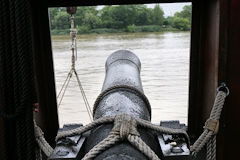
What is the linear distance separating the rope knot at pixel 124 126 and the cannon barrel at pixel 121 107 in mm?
35

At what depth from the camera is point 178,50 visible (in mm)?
11508

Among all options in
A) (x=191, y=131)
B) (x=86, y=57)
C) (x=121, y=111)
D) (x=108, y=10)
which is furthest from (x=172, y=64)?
(x=108, y=10)

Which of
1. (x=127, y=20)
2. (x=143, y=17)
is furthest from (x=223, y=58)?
(x=143, y=17)

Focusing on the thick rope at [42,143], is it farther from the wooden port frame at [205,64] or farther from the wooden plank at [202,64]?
the wooden plank at [202,64]

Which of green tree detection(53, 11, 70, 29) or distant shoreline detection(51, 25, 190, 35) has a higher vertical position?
green tree detection(53, 11, 70, 29)

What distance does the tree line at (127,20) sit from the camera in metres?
16.5

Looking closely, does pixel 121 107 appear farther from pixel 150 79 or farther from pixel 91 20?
pixel 91 20

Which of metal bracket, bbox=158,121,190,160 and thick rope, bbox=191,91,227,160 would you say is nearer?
metal bracket, bbox=158,121,190,160

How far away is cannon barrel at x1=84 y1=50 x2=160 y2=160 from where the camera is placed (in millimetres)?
1266

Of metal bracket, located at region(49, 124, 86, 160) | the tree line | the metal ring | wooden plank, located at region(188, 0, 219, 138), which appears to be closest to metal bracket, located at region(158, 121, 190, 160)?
metal bracket, located at region(49, 124, 86, 160)

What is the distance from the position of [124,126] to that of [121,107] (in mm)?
300

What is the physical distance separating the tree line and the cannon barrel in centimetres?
1347

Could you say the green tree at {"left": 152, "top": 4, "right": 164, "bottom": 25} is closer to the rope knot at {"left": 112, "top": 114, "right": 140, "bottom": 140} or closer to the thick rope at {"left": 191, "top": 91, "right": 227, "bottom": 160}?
the thick rope at {"left": 191, "top": 91, "right": 227, "bottom": 160}

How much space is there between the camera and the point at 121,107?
169 cm
